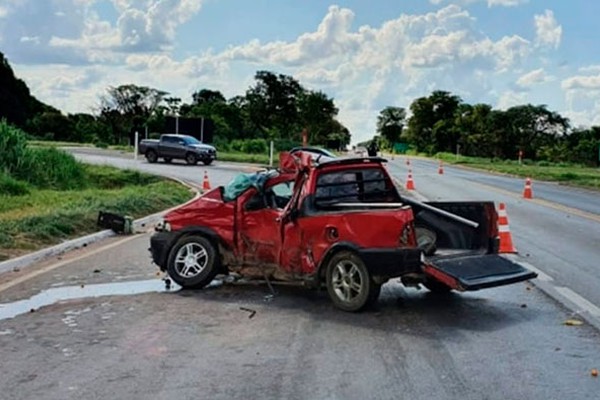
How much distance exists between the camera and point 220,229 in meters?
9.42

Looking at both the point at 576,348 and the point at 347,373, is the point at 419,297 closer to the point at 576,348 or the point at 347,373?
the point at 576,348

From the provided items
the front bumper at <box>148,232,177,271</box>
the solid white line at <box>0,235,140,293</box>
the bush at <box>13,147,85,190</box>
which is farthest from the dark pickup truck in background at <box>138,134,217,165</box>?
the front bumper at <box>148,232,177,271</box>

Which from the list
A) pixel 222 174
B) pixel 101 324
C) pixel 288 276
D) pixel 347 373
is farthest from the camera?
pixel 222 174

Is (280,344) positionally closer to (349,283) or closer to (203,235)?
(349,283)

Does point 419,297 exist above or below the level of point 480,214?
below

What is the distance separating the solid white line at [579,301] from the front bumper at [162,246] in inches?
179

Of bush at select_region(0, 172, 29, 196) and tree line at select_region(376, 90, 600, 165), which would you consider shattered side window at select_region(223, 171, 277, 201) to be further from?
tree line at select_region(376, 90, 600, 165)

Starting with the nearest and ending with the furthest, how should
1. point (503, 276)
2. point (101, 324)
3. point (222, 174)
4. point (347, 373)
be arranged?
point (347, 373), point (101, 324), point (503, 276), point (222, 174)

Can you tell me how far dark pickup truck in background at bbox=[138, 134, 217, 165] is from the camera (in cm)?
4316

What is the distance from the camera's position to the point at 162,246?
9.67 metres

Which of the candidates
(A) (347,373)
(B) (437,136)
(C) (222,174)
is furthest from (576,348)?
(B) (437,136)

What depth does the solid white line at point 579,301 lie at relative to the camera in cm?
824

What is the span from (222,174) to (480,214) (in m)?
26.3

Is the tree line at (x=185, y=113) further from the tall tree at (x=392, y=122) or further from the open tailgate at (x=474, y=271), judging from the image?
the open tailgate at (x=474, y=271)
